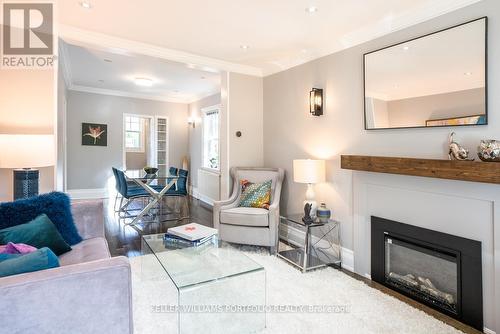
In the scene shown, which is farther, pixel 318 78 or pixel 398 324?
pixel 318 78

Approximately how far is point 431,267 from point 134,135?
25.5 ft

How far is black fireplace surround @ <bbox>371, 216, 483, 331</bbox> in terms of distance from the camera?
2.12m

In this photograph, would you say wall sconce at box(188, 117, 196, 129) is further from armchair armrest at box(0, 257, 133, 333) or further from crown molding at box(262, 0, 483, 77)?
armchair armrest at box(0, 257, 133, 333)

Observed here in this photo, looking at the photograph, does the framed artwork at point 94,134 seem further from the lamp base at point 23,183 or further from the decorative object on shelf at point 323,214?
the decorative object on shelf at point 323,214

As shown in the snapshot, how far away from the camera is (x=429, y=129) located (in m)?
2.40

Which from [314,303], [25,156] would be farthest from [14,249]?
[314,303]

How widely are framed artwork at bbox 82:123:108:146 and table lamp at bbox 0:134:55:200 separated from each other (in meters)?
4.39

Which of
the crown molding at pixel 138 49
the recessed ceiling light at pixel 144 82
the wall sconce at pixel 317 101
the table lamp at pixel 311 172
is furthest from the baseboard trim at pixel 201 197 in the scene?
the wall sconce at pixel 317 101

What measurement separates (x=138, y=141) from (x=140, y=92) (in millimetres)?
1799

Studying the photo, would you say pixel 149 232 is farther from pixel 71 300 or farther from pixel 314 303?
pixel 71 300

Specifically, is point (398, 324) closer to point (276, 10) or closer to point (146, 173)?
point (276, 10)

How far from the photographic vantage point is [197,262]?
2322mm

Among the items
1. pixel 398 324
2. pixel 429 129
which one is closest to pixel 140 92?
pixel 429 129

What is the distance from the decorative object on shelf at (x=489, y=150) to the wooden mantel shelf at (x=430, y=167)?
71mm
